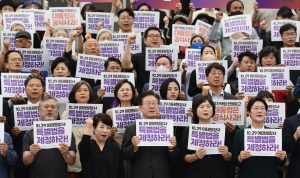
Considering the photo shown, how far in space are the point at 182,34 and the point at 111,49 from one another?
1780 mm

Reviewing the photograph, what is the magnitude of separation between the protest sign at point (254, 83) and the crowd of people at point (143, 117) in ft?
0.67

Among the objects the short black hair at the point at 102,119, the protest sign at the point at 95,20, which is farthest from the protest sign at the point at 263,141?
the protest sign at the point at 95,20

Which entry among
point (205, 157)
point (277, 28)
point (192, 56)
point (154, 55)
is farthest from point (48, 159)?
point (277, 28)

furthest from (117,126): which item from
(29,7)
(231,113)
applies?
(29,7)

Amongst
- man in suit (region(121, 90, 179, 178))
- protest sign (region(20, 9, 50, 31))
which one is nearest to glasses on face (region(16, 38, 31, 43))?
protest sign (region(20, 9, 50, 31))

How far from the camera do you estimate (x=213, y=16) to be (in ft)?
61.7

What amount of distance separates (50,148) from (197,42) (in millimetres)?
4490

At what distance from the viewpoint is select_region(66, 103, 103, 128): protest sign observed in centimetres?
1314

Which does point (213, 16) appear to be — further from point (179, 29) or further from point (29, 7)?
point (29, 7)

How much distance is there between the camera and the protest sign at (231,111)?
13219mm

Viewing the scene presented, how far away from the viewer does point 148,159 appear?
12617mm

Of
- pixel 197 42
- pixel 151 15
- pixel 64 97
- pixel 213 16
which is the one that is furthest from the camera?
pixel 213 16

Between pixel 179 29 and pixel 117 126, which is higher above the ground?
pixel 179 29

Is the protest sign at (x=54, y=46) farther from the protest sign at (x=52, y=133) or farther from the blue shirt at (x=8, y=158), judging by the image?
the protest sign at (x=52, y=133)
